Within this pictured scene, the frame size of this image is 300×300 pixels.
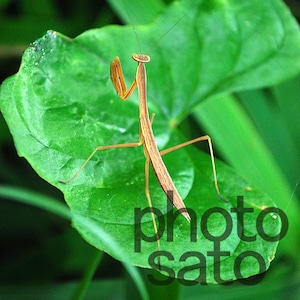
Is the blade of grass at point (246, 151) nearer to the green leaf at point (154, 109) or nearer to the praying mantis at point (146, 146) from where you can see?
the green leaf at point (154, 109)

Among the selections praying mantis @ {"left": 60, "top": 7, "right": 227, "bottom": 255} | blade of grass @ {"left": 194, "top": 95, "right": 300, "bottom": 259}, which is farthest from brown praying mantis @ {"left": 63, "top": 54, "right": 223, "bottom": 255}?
blade of grass @ {"left": 194, "top": 95, "right": 300, "bottom": 259}

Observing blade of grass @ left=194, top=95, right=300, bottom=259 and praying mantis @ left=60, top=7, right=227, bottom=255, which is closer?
praying mantis @ left=60, top=7, right=227, bottom=255

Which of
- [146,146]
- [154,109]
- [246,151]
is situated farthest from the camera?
[246,151]

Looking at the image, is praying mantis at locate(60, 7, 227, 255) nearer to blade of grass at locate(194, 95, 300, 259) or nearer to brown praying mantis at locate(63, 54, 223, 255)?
brown praying mantis at locate(63, 54, 223, 255)

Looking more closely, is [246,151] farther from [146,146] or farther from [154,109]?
[146,146]

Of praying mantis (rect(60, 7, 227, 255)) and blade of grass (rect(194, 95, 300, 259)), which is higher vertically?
praying mantis (rect(60, 7, 227, 255))

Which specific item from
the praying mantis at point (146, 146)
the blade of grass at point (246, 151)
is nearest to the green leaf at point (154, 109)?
the praying mantis at point (146, 146)

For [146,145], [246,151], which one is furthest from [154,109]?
[246,151]

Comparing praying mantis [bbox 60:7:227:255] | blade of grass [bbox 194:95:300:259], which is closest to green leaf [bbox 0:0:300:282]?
praying mantis [bbox 60:7:227:255]
